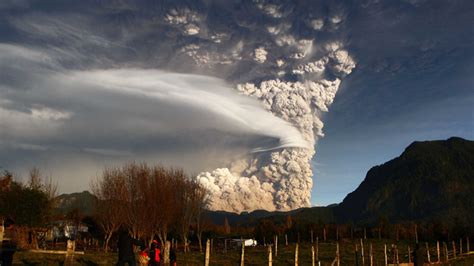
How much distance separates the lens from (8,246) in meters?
16.6

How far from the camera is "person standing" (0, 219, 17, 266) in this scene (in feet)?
52.9

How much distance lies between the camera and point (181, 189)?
70.8 meters

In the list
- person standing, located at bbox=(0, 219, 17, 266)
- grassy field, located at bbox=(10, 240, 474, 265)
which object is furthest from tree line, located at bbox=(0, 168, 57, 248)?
person standing, located at bbox=(0, 219, 17, 266)

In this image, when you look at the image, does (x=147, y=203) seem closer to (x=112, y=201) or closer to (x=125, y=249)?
(x=112, y=201)

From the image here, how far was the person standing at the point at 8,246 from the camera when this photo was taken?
16.1 meters

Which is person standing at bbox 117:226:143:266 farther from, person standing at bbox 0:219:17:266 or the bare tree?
the bare tree

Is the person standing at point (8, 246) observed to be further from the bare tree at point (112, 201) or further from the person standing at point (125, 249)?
the bare tree at point (112, 201)

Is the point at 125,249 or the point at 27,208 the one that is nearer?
the point at 125,249

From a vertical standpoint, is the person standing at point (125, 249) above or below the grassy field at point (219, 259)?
above

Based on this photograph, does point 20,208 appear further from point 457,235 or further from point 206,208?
point 457,235

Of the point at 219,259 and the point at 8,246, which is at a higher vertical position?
the point at 8,246

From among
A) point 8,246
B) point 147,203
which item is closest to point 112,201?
point 147,203

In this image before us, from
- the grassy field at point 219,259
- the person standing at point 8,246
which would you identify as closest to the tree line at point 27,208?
the grassy field at point 219,259

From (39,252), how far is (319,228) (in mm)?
70949
